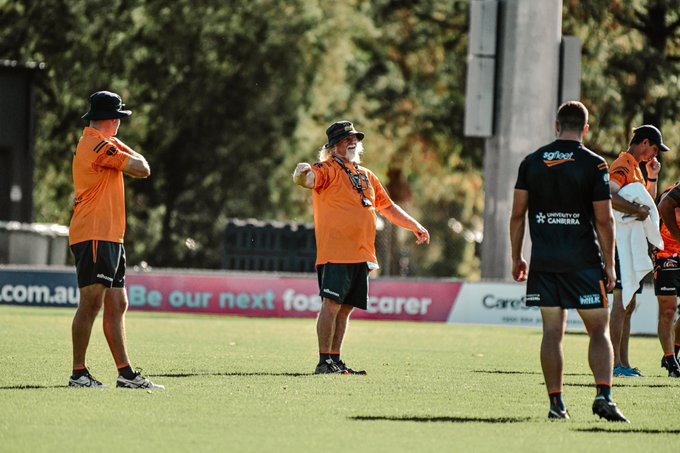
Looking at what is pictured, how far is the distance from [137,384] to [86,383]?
340 mm

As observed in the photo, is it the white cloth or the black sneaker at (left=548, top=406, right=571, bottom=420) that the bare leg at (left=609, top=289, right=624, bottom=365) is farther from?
the black sneaker at (left=548, top=406, right=571, bottom=420)

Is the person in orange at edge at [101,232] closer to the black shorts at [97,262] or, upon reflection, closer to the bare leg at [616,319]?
the black shorts at [97,262]

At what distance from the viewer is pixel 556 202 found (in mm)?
9133

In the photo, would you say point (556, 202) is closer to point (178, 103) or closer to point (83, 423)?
point (83, 423)

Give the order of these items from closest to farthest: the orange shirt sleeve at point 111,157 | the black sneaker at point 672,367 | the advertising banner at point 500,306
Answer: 1. the orange shirt sleeve at point 111,157
2. the black sneaker at point 672,367
3. the advertising banner at point 500,306

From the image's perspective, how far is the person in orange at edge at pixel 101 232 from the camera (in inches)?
406

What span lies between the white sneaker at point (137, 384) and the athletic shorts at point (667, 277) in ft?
16.6

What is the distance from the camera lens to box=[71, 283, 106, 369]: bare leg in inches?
408

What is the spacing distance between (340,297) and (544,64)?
1281cm

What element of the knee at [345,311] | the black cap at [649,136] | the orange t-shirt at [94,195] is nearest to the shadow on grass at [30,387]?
the orange t-shirt at [94,195]

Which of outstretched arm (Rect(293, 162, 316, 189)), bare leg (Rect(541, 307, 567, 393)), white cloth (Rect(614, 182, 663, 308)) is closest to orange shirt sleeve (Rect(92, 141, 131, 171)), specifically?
outstretched arm (Rect(293, 162, 316, 189))

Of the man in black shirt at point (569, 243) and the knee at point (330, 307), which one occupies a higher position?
the man in black shirt at point (569, 243)

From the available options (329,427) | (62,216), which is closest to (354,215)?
(329,427)

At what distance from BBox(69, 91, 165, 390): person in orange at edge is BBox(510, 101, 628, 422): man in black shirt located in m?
2.72
